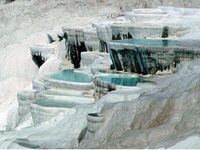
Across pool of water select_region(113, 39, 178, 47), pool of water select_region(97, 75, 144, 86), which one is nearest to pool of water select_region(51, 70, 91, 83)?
pool of water select_region(97, 75, 144, 86)

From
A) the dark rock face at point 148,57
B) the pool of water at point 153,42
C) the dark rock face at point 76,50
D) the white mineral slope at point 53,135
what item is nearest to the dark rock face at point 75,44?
the dark rock face at point 76,50

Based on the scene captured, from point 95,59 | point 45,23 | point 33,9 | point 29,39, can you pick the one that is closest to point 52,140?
point 95,59

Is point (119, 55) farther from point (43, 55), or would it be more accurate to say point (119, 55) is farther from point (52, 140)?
point (43, 55)

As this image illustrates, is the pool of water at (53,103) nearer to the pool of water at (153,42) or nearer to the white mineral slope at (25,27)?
the pool of water at (153,42)

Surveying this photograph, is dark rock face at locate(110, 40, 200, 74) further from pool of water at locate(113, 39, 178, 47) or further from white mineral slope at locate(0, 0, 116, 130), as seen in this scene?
white mineral slope at locate(0, 0, 116, 130)

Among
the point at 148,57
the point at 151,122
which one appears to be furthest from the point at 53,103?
Answer: the point at 151,122
